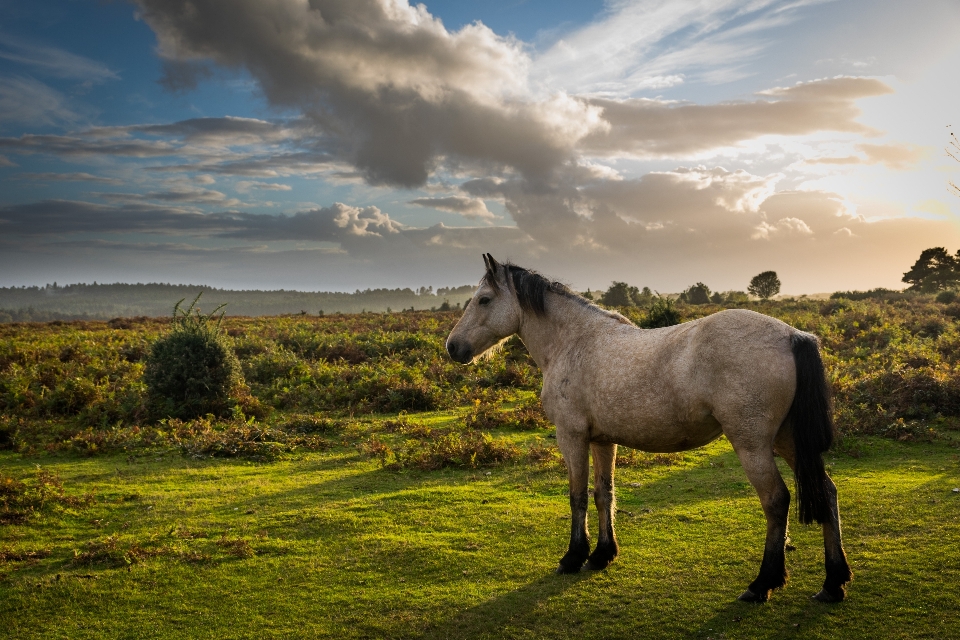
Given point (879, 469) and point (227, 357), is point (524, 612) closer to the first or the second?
point (879, 469)

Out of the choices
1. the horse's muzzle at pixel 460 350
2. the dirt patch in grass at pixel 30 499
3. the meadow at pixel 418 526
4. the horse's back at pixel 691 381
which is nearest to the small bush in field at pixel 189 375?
the meadow at pixel 418 526

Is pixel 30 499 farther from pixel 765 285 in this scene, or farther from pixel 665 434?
pixel 765 285

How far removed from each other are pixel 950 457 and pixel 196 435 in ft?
47.1

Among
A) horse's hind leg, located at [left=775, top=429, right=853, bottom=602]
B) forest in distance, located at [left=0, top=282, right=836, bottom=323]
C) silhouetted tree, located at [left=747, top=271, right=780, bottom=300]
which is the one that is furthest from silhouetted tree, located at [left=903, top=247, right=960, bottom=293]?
forest in distance, located at [left=0, top=282, right=836, bottom=323]

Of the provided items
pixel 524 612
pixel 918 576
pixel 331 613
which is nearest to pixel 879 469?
pixel 918 576

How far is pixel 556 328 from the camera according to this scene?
6496 millimetres

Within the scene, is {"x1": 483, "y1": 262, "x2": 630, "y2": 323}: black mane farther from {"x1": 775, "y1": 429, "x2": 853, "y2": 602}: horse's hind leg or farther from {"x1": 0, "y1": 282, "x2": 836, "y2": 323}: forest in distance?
{"x1": 0, "y1": 282, "x2": 836, "y2": 323}: forest in distance

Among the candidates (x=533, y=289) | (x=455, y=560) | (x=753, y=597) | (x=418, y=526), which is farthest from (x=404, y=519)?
(x=753, y=597)

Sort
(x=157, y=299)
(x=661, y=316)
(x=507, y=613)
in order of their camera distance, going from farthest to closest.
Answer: (x=157, y=299)
(x=661, y=316)
(x=507, y=613)

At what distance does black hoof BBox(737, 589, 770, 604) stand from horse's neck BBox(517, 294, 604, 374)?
8.98 feet

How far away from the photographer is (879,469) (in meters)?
9.46

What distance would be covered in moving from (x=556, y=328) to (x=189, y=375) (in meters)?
11.7

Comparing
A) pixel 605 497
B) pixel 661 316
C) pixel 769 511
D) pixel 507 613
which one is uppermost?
pixel 661 316

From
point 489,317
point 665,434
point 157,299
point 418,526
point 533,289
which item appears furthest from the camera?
point 157,299
